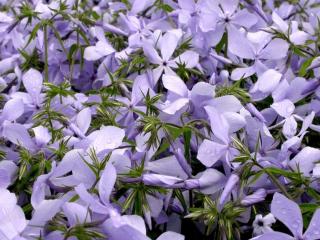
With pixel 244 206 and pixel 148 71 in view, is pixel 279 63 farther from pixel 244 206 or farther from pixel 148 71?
pixel 244 206

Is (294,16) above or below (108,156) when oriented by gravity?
below

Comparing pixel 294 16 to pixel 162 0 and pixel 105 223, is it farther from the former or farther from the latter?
pixel 105 223

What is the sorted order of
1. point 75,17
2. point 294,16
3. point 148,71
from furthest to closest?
point 294,16 → point 75,17 → point 148,71

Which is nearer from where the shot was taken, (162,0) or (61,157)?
(61,157)

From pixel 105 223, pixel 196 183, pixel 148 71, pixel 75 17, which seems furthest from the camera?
pixel 75 17

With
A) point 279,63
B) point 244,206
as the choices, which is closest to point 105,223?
point 244,206

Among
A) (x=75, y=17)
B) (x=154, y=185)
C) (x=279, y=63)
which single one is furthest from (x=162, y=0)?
(x=154, y=185)
